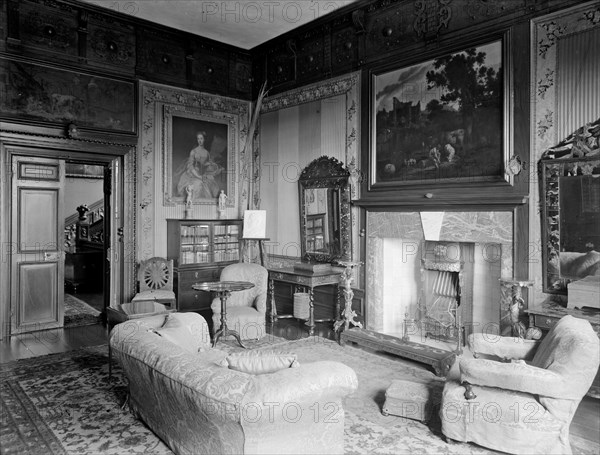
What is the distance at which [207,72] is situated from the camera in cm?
854

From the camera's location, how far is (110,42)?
24.3ft

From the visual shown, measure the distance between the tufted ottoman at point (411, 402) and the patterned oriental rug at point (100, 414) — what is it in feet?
0.20

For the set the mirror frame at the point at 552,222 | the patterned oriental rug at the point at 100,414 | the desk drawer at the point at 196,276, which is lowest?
the patterned oriental rug at the point at 100,414

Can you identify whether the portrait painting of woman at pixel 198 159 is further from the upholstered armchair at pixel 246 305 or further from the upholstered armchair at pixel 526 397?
the upholstered armchair at pixel 526 397

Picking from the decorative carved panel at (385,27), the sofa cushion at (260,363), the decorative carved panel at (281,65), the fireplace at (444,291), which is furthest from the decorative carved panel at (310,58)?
the sofa cushion at (260,363)

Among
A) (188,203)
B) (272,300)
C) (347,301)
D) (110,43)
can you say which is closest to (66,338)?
(188,203)

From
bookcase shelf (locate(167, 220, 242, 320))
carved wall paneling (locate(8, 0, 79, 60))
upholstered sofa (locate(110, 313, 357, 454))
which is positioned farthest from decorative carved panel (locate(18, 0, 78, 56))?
upholstered sofa (locate(110, 313, 357, 454))

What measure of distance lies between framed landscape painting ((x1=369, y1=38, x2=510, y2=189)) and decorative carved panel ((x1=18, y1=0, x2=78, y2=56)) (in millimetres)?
4519

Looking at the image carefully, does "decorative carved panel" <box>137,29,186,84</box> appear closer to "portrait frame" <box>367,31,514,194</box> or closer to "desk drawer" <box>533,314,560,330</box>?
"portrait frame" <box>367,31,514,194</box>

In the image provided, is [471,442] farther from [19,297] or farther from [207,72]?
[207,72]

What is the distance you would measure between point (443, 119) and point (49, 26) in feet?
18.6

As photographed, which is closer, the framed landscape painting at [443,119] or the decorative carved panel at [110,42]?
the framed landscape painting at [443,119]

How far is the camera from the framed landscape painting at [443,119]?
217 inches

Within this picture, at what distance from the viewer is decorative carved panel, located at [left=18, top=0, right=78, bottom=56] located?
21.8 feet
